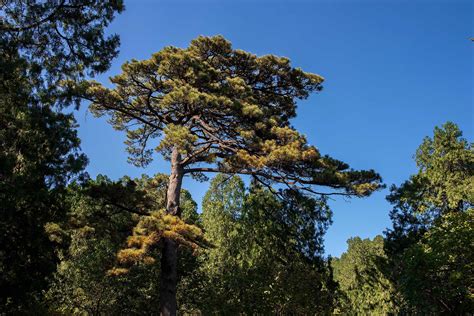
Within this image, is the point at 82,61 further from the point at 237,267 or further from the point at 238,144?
the point at 237,267

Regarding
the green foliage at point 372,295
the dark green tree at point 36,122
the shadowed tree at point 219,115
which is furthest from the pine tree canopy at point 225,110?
the green foliage at point 372,295

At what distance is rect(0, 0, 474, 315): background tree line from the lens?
8859 mm

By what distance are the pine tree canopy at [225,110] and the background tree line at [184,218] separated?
8 centimetres

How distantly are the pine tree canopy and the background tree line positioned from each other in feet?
0.27

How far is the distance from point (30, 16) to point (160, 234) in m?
6.17

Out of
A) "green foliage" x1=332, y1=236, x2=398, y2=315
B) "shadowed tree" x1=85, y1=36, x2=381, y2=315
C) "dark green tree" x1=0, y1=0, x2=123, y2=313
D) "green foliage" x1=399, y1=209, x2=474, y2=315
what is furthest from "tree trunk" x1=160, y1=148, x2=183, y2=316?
"green foliage" x1=332, y1=236, x2=398, y2=315

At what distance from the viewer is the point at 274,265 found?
15758mm

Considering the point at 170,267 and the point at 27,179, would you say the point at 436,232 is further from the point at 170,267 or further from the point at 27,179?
the point at 27,179

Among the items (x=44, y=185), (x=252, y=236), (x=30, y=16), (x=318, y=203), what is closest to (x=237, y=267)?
(x=252, y=236)

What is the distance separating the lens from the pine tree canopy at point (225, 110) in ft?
36.4

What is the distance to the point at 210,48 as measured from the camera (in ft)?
44.9

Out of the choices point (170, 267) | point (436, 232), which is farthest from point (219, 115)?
point (436, 232)

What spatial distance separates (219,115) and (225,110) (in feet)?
1.47

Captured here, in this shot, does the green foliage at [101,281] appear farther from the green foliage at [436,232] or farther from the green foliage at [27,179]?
the green foliage at [436,232]
